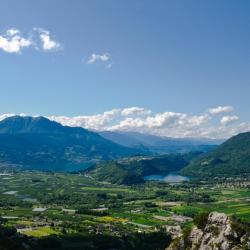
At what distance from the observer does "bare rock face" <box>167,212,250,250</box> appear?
8350cm

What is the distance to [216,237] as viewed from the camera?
8669 cm

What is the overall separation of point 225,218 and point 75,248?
289ft

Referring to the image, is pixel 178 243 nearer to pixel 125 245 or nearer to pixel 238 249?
pixel 238 249

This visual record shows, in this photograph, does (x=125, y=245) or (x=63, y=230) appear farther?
(x=63, y=230)

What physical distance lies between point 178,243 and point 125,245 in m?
86.5

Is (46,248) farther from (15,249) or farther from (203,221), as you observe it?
(203,221)

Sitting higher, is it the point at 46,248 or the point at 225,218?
the point at 225,218

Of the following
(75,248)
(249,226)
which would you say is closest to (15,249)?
(249,226)

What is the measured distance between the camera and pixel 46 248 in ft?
521

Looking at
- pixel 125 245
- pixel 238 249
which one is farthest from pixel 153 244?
pixel 238 249

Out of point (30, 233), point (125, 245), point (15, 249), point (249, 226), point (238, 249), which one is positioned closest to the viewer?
point (238, 249)

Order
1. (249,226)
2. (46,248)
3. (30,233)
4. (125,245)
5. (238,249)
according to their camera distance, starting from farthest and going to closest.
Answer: (30,233), (125,245), (46,248), (249,226), (238,249)

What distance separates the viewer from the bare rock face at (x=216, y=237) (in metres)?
83.5

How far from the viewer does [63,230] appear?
194000mm
